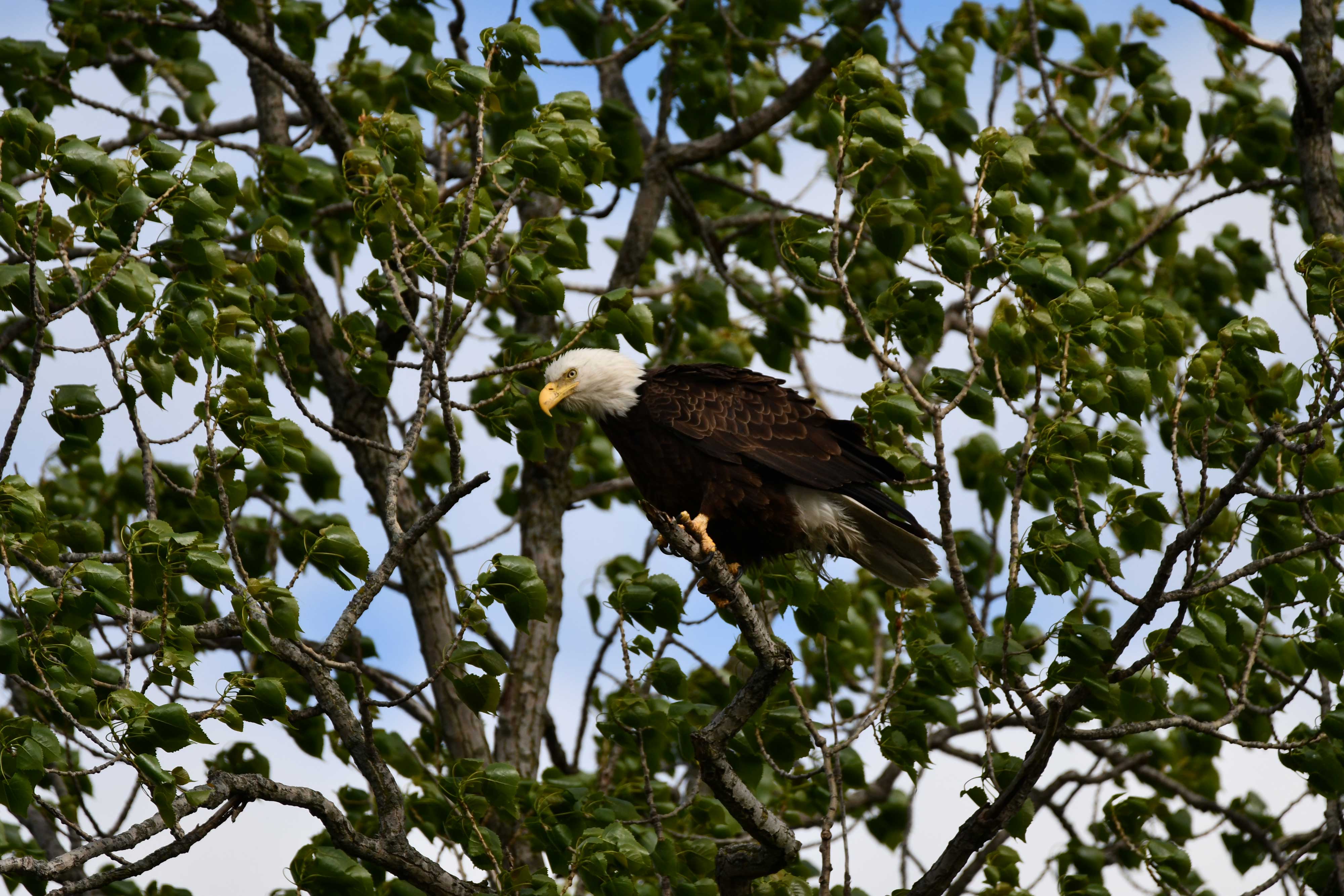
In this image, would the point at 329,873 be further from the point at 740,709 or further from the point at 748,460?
the point at 748,460

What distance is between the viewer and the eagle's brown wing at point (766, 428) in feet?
18.0

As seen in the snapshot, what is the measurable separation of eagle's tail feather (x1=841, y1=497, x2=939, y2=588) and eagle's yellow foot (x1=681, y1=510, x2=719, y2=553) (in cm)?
65

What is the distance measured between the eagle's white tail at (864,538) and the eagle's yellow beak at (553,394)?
3.47 ft

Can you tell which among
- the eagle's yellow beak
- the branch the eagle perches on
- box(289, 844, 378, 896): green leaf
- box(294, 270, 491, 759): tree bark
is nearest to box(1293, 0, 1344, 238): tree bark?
the branch the eagle perches on

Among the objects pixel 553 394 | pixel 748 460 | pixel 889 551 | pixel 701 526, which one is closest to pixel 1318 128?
pixel 889 551

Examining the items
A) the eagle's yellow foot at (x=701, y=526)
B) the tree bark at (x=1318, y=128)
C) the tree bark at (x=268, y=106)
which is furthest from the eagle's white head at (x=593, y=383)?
the tree bark at (x=1318, y=128)

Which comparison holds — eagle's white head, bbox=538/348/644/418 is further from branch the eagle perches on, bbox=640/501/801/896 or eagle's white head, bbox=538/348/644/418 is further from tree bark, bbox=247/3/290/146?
tree bark, bbox=247/3/290/146

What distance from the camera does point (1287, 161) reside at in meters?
8.04

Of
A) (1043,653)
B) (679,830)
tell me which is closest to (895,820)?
(679,830)

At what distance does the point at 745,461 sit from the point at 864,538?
27.2 inches

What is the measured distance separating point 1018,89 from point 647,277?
2.54m

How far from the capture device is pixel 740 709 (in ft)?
16.2

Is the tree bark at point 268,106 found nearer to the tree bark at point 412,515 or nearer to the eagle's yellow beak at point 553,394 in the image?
the tree bark at point 412,515

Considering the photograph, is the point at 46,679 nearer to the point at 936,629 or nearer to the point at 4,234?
the point at 4,234
